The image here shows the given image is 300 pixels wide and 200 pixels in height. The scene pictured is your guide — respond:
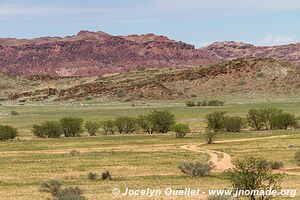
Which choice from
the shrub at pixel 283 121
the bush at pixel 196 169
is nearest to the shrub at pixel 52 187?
the bush at pixel 196 169

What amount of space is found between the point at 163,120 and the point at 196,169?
32740 mm

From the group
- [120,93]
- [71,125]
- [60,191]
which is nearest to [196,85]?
[120,93]

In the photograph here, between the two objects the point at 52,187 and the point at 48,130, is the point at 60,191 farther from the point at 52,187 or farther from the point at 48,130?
the point at 48,130

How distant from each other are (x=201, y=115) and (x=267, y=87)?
146 feet

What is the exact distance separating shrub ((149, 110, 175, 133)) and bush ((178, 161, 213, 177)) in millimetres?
31362

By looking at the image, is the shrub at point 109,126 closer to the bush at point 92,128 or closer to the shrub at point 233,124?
the bush at point 92,128

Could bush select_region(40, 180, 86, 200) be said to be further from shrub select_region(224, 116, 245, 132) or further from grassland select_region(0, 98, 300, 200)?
shrub select_region(224, 116, 245, 132)

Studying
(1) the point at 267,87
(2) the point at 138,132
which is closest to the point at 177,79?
(1) the point at 267,87

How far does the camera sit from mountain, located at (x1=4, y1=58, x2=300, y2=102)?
12425 cm

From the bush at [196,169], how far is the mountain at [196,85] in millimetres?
88596

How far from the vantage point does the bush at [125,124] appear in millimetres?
63719

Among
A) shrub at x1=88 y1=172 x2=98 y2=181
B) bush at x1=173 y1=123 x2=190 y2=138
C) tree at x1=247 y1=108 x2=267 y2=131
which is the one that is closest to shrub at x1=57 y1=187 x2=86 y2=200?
shrub at x1=88 y1=172 x2=98 y2=181

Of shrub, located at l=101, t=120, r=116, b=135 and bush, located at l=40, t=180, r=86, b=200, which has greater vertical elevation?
bush, located at l=40, t=180, r=86, b=200

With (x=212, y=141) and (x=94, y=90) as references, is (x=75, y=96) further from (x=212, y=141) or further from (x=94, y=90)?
(x=212, y=141)
